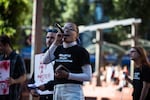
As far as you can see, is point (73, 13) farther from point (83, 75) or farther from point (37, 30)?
point (83, 75)

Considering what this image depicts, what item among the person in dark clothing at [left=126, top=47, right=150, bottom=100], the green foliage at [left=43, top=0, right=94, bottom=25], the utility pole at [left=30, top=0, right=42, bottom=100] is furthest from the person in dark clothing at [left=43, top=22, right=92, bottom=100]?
the green foliage at [left=43, top=0, right=94, bottom=25]

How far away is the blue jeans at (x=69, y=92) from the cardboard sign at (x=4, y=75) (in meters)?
1.61

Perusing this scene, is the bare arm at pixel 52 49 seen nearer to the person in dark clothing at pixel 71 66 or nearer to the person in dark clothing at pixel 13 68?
the person in dark clothing at pixel 71 66

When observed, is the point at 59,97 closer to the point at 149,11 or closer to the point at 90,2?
the point at 149,11

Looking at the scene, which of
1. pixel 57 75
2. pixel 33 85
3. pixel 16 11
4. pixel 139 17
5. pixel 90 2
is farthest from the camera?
pixel 90 2

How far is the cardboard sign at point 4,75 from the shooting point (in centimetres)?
762

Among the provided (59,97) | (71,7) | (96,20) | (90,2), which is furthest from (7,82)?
(96,20)

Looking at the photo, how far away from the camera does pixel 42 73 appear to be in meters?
7.48

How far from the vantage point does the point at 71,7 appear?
40438 mm

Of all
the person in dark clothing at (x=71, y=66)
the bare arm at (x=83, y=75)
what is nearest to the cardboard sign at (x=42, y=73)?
the person in dark clothing at (x=71, y=66)

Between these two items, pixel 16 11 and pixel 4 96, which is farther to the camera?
pixel 16 11

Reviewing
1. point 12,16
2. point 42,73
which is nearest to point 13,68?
point 42,73

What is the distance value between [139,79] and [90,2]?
38373 mm

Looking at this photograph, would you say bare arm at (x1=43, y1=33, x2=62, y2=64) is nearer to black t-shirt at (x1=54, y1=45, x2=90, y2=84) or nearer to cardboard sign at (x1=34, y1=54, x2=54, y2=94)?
black t-shirt at (x1=54, y1=45, x2=90, y2=84)
